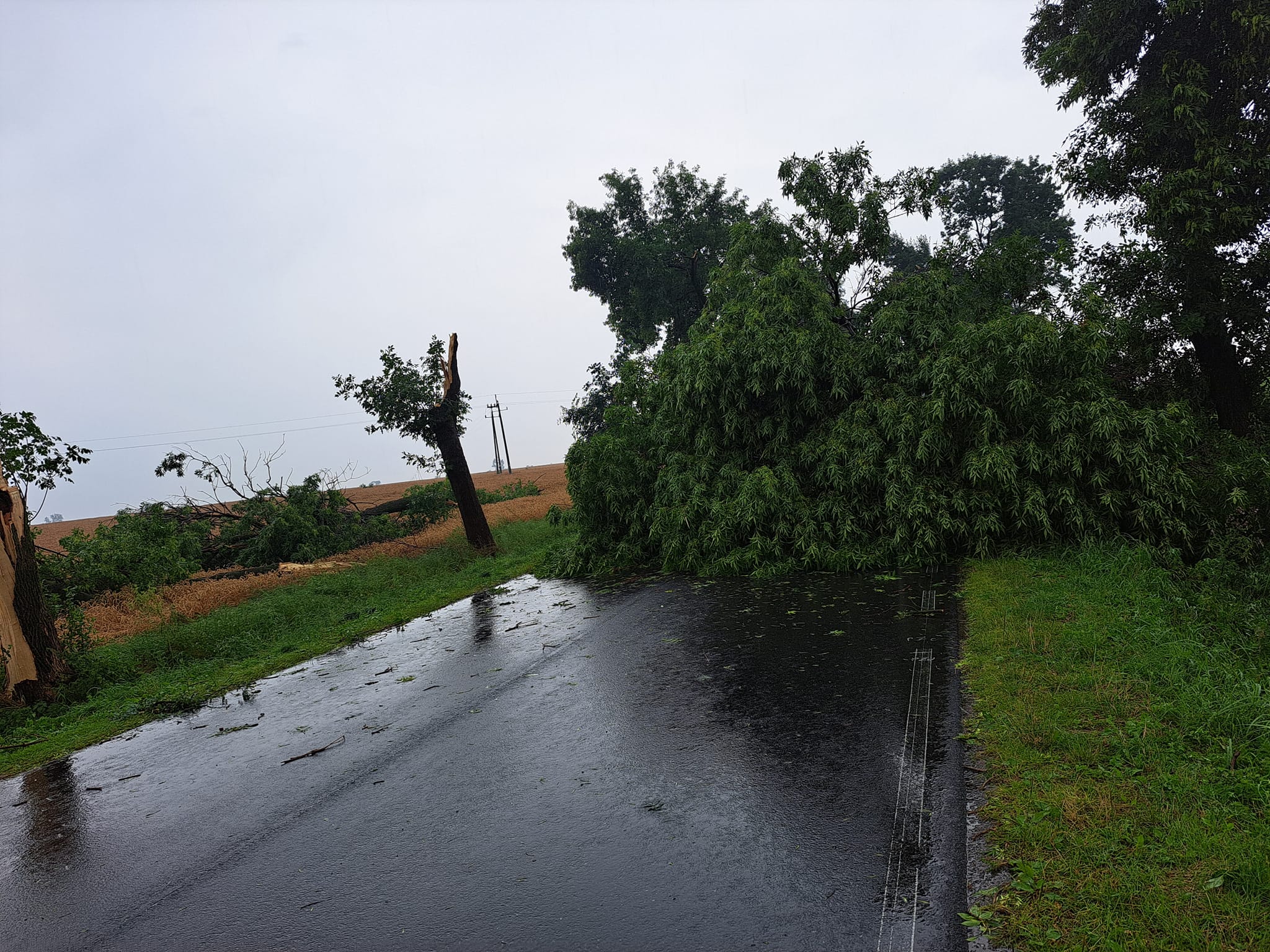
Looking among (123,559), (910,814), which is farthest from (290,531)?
(910,814)

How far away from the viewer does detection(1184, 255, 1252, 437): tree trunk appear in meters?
13.0

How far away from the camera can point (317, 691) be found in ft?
23.1

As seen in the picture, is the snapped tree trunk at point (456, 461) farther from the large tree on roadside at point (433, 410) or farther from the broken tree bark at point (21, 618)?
the broken tree bark at point (21, 618)

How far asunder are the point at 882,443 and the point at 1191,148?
871 cm

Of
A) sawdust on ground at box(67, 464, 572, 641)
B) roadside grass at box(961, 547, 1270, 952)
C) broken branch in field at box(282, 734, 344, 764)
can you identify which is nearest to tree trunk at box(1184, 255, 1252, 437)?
roadside grass at box(961, 547, 1270, 952)

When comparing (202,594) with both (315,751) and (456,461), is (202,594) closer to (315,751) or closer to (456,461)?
(456,461)

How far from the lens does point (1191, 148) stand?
1307cm

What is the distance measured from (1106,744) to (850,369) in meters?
8.02

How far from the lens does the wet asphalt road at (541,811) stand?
119 inches

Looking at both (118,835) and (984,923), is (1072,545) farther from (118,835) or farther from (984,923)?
(118,835)

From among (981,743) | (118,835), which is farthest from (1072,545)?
(118,835)

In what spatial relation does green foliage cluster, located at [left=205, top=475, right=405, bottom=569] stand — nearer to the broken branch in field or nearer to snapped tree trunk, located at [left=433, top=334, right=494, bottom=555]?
snapped tree trunk, located at [left=433, top=334, right=494, bottom=555]

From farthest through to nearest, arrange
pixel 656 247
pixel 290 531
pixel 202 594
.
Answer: pixel 656 247 < pixel 290 531 < pixel 202 594

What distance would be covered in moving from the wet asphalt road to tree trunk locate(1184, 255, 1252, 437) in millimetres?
10491
